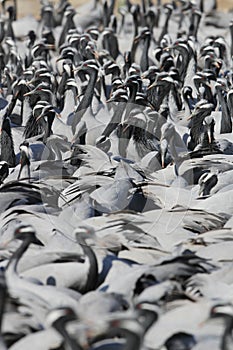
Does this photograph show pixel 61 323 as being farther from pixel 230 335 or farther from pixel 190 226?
pixel 190 226

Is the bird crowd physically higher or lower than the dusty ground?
higher

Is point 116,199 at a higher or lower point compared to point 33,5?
higher

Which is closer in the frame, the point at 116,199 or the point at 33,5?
the point at 116,199

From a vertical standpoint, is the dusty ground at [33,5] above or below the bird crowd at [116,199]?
below

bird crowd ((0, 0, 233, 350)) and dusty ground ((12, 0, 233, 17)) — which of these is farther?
dusty ground ((12, 0, 233, 17))

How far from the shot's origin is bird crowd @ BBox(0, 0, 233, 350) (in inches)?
227

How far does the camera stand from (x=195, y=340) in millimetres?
5730

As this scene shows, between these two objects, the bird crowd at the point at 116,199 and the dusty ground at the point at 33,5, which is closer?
the bird crowd at the point at 116,199

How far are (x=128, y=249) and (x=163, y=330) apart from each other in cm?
Result: 149

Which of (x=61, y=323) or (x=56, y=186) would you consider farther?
(x=56, y=186)

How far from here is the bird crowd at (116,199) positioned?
18.9 feet

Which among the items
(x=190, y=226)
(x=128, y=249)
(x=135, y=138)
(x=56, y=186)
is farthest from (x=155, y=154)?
(x=128, y=249)

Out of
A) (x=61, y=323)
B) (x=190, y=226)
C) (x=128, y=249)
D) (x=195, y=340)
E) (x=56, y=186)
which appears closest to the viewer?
(x=61, y=323)

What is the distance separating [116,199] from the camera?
8.25 m
